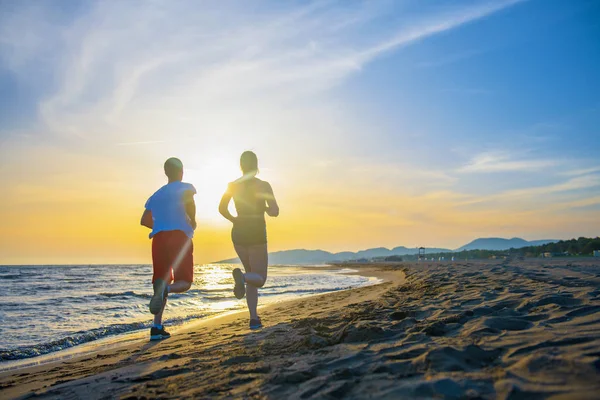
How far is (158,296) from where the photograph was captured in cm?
504

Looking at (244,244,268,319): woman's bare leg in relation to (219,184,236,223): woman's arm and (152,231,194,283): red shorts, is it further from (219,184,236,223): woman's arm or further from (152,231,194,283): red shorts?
(152,231,194,283): red shorts

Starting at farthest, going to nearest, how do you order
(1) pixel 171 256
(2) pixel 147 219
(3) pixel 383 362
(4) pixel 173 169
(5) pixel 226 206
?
(4) pixel 173 169 → (2) pixel 147 219 → (5) pixel 226 206 → (1) pixel 171 256 → (3) pixel 383 362

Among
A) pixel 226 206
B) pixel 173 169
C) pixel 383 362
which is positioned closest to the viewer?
pixel 383 362

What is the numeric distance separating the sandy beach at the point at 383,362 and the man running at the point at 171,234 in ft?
3.33

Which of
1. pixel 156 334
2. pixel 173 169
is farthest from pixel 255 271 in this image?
pixel 173 169

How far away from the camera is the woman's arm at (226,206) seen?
18.0ft

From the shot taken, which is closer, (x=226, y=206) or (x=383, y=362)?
(x=383, y=362)

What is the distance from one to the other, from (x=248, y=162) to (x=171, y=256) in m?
1.70

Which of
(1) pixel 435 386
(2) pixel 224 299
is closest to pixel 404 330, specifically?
(1) pixel 435 386

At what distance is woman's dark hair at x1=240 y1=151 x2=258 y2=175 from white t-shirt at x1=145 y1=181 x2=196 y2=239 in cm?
90

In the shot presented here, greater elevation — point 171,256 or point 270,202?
point 270,202

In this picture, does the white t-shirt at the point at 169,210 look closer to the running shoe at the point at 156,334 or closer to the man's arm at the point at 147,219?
the man's arm at the point at 147,219

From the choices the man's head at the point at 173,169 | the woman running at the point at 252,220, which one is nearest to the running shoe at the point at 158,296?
the woman running at the point at 252,220

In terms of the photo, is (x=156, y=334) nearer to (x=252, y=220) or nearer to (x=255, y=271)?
(x=255, y=271)
